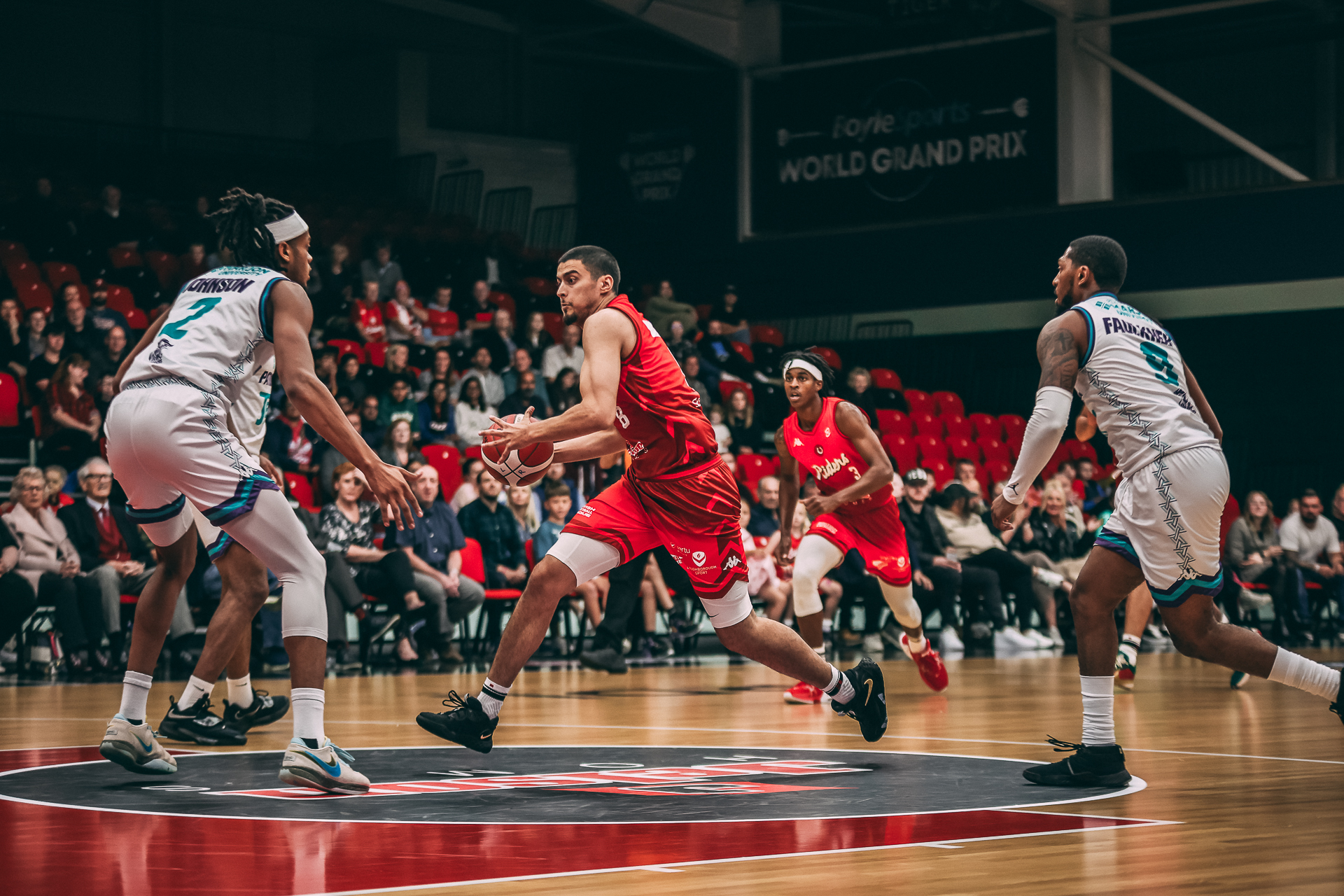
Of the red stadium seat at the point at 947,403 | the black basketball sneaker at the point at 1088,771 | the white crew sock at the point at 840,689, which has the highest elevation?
the red stadium seat at the point at 947,403

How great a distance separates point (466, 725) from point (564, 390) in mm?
9568

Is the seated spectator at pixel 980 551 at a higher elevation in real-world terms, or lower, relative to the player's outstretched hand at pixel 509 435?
lower

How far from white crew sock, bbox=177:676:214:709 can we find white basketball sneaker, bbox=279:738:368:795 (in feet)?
4.30

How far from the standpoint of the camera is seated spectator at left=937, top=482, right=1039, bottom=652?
1441 centimetres

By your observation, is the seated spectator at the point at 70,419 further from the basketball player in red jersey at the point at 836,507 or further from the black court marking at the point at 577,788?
the black court marking at the point at 577,788

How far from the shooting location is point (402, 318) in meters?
16.7

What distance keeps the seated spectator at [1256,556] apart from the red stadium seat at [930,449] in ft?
11.8

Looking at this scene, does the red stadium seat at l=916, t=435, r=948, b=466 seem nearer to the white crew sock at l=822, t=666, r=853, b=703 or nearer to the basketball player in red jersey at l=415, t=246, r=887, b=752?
the white crew sock at l=822, t=666, r=853, b=703

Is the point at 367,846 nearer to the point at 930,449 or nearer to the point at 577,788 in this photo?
the point at 577,788

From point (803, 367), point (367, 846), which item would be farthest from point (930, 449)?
point (367, 846)

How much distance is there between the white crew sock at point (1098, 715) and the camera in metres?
5.44

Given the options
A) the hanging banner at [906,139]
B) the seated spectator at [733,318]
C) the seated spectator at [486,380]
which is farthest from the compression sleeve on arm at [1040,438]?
the hanging banner at [906,139]

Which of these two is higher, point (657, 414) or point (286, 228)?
point (286, 228)

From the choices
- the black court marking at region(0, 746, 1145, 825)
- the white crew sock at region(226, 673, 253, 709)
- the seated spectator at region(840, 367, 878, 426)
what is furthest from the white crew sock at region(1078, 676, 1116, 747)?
the seated spectator at region(840, 367, 878, 426)
